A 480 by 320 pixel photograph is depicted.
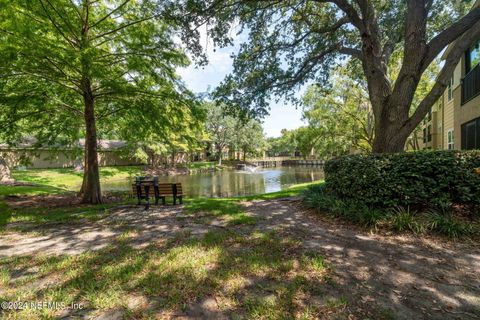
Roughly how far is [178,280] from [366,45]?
7625 millimetres

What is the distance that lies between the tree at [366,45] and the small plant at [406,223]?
2291 millimetres

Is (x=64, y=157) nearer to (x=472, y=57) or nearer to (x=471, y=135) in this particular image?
(x=471, y=135)

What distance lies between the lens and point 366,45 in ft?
22.2

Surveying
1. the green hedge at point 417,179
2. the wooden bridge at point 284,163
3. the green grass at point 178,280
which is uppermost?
the green hedge at point 417,179

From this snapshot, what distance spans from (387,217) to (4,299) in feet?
20.1

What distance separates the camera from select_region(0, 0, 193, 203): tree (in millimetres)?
5930

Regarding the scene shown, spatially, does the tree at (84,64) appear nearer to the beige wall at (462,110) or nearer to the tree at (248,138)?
the beige wall at (462,110)

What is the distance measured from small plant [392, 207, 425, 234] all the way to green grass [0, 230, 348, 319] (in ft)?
7.15

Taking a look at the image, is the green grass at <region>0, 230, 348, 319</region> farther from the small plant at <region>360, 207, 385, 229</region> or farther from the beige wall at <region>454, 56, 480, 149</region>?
the beige wall at <region>454, 56, 480, 149</region>

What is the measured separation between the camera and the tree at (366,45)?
5891 millimetres

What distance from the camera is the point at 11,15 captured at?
5691 millimetres

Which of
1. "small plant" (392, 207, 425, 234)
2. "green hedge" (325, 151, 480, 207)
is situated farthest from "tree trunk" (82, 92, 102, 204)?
"small plant" (392, 207, 425, 234)

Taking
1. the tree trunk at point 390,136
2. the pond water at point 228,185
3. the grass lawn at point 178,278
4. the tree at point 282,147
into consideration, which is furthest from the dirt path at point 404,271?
the tree at point 282,147

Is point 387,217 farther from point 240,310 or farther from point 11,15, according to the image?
point 11,15
